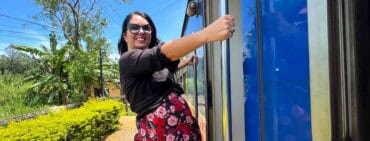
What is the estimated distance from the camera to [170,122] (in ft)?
4.59

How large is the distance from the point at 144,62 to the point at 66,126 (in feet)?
13.1

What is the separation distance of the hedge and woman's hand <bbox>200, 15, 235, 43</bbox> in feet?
10.6

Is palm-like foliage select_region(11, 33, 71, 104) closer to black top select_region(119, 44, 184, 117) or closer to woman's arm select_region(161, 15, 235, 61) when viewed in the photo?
black top select_region(119, 44, 184, 117)

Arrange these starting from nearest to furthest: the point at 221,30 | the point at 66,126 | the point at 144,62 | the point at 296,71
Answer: the point at 296,71 → the point at 221,30 → the point at 144,62 → the point at 66,126

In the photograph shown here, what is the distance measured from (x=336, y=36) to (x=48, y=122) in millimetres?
4567

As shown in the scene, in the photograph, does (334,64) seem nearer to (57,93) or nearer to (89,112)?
(89,112)

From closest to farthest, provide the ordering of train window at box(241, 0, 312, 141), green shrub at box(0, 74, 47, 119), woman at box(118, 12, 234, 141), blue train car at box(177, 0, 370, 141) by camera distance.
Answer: blue train car at box(177, 0, 370, 141) → train window at box(241, 0, 312, 141) → woman at box(118, 12, 234, 141) → green shrub at box(0, 74, 47, 119)

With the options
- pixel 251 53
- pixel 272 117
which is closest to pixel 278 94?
pixel 272 117

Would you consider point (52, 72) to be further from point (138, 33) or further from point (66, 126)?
point (138, 33)

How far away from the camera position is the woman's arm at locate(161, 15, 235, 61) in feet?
3.07

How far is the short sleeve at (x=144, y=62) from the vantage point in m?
1.08

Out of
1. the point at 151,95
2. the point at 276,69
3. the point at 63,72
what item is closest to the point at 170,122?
the point at 151,95

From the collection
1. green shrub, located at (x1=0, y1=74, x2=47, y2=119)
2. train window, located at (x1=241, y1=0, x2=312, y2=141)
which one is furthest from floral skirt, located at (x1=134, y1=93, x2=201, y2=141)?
green shrub, located at (x1=0, y1=74, x2=47, y2=119)

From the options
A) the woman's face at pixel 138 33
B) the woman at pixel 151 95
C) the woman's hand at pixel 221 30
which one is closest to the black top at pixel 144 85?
the woman at pixel 151 95
